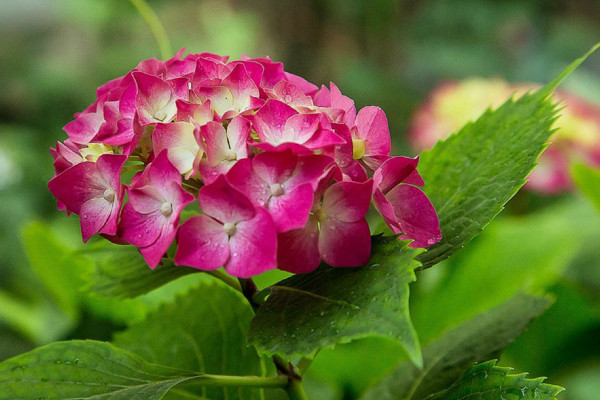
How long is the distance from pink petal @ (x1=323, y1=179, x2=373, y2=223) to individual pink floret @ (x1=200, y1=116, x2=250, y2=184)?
48 mm

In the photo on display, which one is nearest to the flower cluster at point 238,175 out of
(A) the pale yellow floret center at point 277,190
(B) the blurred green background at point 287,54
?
(A) the pale yellow floret center at point 277,190

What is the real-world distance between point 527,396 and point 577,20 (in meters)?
2.84

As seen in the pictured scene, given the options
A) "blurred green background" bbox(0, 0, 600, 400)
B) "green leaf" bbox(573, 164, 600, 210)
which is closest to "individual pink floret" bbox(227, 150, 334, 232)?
"green leaf" bbox(573, 164, 600, 210)

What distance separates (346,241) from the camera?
34 cm

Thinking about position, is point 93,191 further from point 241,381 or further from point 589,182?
point 589,182

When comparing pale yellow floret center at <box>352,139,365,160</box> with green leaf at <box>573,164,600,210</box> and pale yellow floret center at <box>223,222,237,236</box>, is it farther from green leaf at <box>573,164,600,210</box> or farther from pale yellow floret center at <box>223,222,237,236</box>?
green leaf at <box>573,164,600,210</box>

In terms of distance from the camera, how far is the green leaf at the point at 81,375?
0.38 m

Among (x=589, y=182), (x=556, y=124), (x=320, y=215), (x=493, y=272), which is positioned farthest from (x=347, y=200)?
(x=556, y=124)

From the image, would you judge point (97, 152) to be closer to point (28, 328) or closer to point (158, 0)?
point (28, 328)

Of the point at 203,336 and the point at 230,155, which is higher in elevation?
the point at 230,155

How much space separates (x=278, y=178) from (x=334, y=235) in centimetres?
4

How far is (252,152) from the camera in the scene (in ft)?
1.14

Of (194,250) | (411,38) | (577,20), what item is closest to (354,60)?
(411,38)

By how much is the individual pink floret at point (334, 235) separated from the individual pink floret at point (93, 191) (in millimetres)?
94
